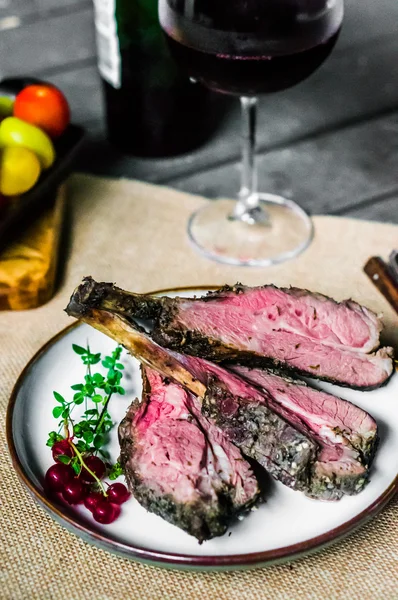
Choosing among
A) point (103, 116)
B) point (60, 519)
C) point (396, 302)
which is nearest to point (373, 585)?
point (60, 519)

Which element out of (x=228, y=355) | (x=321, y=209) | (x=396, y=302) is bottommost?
(x=321, y=209)

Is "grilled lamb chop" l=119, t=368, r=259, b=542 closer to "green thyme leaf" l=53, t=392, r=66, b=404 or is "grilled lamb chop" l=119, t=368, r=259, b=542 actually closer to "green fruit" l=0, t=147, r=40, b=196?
"green thyme leaf" l=53, t=392, r=66, b=404

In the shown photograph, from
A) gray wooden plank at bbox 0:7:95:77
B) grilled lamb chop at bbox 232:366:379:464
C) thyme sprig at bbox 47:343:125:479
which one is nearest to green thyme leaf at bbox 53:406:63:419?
thyme sprig at bbox 47:343:125:479

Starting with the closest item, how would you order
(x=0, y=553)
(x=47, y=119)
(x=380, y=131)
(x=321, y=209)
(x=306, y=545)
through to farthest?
(x=306, y=545) → (x=0, y=553) → (x=47, y=119) → (x=321, y=209) → (x=380, y=131)

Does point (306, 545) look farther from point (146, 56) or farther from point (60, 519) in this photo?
point (146, 56)

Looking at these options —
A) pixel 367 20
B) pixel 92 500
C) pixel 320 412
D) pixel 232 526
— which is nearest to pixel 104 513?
pixel 92 500

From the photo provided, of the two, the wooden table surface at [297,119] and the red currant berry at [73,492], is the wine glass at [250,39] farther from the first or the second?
the red currant berry at [73,492]

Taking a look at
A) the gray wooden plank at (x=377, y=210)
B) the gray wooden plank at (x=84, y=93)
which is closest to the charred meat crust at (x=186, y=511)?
the gray wooden plank at (x=377, y=210)

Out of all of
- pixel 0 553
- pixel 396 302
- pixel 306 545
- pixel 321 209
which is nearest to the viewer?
pixel 306 545
